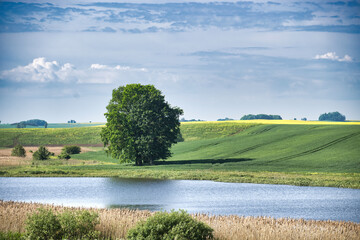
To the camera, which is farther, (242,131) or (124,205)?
(242,131)

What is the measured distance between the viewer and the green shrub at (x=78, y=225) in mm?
19062

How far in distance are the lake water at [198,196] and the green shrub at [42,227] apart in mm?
14547

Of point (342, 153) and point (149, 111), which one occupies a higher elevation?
point (149, 111)

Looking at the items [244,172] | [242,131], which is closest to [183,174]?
[244,172]

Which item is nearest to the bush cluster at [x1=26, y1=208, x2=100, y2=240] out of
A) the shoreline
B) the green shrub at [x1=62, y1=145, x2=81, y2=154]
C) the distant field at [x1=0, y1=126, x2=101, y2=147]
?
the shoreline

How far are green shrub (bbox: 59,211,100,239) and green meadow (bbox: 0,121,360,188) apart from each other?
116ft

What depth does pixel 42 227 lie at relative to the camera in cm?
1867

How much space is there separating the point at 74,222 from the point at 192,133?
114m

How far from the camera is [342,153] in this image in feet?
247

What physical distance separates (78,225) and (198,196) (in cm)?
2359

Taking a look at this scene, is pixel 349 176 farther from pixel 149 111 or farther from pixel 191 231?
pixel 191 231

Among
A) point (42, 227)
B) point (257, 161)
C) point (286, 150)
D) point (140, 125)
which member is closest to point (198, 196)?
point (42, 227)

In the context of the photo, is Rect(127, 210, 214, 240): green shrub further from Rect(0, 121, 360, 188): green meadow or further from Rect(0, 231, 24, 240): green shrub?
Rect(0, 121, 360, 188): green meadow

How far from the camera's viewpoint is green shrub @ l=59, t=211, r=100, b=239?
62.5 feet
